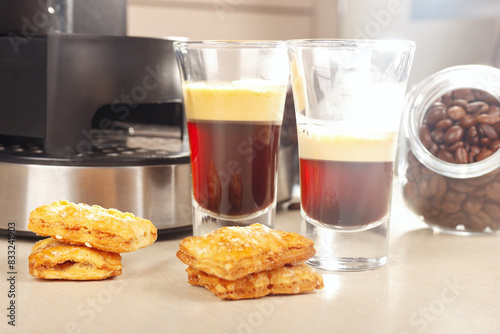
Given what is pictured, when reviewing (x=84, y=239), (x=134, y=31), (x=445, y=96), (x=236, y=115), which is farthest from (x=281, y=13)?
(x=84, y=239)

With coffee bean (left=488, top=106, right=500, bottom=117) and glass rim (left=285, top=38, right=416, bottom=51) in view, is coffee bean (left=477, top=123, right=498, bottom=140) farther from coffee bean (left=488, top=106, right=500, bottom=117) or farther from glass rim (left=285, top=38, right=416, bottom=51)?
glass rim (left=285, top=38, right=416, bottom=51)

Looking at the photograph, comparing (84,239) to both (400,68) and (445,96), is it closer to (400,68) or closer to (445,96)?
(400,68)

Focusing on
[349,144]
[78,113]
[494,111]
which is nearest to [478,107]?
[494,111]

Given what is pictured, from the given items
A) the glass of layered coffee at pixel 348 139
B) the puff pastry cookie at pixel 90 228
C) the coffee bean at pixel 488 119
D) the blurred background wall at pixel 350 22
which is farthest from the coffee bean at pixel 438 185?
the blurred background wall at pixel 350 22

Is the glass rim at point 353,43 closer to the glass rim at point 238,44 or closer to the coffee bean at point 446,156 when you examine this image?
the glass rim at point 238,44

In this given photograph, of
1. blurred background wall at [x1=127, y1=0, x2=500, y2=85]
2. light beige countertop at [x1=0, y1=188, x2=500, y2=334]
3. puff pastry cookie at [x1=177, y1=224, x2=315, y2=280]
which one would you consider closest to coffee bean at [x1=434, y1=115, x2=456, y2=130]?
light beige countertop at [x1=0, y1=188, x2=500, y2=334]

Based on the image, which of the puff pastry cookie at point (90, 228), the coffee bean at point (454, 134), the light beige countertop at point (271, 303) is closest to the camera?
the light beige countertop at point (271, 303)

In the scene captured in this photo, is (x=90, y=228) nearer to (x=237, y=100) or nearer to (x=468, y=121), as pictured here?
(x=237, y=100)
